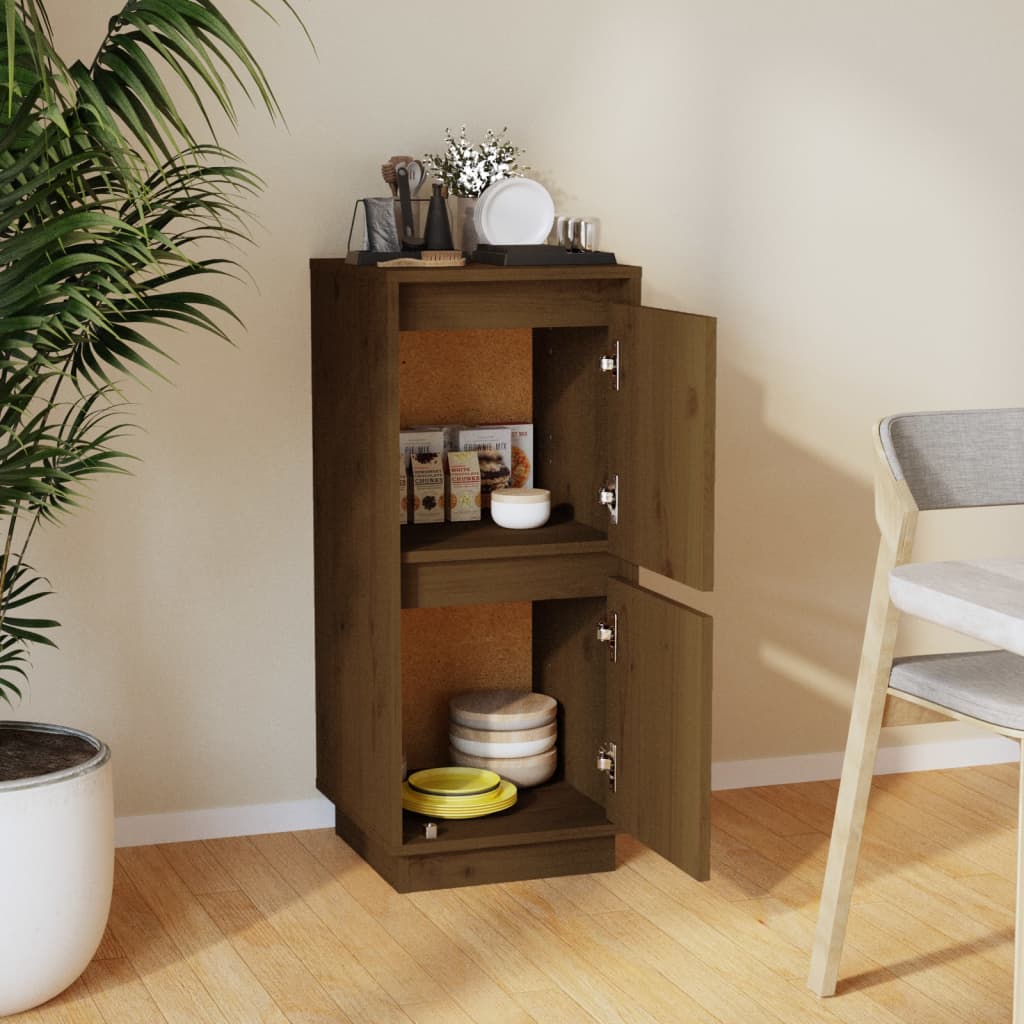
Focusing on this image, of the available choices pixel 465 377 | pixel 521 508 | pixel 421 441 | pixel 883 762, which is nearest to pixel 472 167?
pixel 465 377

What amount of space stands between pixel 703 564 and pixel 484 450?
2.42 feet

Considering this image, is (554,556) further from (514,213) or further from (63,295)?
(63,295)

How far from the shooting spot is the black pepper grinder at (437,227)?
10.5 ft

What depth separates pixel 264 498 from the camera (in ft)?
11.2

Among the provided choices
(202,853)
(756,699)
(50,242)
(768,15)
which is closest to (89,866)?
(202,853)

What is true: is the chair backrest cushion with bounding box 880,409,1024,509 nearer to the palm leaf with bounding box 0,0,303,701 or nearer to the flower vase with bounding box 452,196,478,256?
the flower vase with bounding box 452,196,478,256

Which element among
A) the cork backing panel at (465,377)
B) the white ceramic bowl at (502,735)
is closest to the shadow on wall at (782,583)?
the cork backing panel at (465,377)

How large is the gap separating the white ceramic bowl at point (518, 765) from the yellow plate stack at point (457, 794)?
28mm

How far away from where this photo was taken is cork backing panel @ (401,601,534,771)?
3.54 m

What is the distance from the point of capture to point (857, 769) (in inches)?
102

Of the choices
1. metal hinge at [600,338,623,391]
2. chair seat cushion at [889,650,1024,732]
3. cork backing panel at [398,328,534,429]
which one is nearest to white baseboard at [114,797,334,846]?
cork backing panel at [398,328,534,429]

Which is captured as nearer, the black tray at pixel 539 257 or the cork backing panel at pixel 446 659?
the black tray at pixel 539 257

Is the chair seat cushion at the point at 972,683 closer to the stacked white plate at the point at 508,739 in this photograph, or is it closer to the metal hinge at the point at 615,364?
the metal hinge at the point at 615,364

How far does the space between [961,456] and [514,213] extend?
3.46ft
